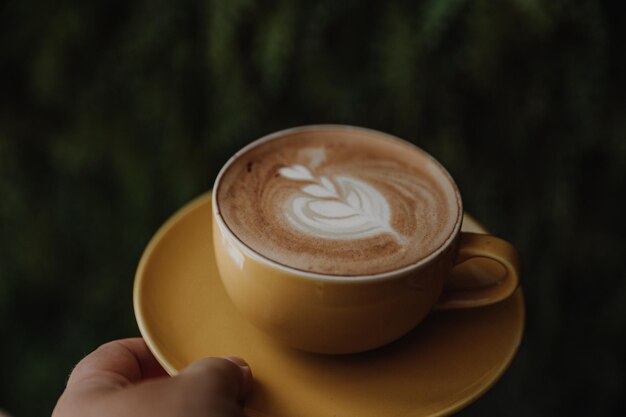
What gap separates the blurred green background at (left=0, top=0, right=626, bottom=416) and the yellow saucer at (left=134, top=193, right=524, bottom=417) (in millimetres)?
427

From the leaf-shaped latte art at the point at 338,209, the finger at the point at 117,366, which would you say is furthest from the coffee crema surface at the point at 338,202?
the finger at the point at 117,366

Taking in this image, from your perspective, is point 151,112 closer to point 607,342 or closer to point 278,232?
point 278,232

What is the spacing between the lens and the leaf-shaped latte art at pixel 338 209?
0.65 meters

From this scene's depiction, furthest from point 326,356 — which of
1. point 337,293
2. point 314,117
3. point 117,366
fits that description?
point 314,117

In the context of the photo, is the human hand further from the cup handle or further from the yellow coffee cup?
the cup handle

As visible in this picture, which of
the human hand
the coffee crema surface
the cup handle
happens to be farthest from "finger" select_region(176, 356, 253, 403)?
the cup handle

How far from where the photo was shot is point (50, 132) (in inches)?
46.4

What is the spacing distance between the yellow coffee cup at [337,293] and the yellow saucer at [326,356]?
32mm

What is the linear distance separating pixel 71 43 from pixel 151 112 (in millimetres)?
179

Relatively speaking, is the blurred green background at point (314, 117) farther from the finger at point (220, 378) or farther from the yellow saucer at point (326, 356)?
the finger at point (220, 378)

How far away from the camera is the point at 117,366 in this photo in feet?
2.27

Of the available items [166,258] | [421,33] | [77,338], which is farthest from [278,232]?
[77,338]

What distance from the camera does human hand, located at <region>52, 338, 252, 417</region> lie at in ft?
1.81

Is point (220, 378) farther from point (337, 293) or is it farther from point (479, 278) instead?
point (479, 278)
